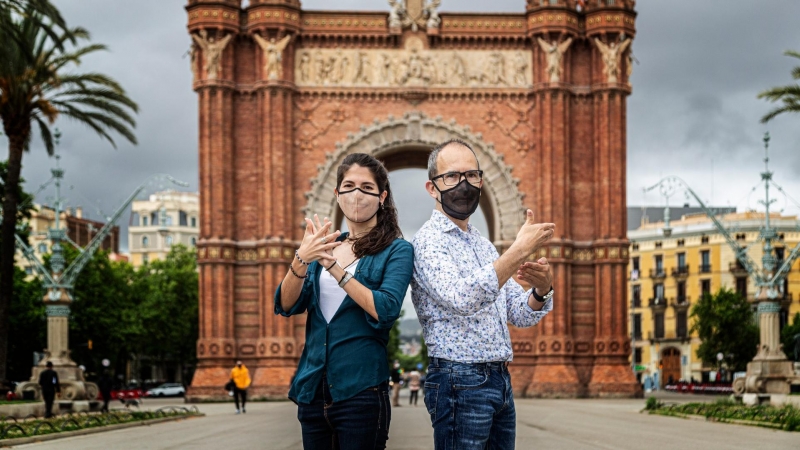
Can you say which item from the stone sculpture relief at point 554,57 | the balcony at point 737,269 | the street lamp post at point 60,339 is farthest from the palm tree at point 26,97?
the balcony at point 737,269

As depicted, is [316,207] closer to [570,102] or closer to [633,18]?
[570,102]

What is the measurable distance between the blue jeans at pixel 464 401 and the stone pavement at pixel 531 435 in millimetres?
10683

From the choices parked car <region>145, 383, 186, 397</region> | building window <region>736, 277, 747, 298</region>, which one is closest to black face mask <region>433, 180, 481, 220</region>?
parked car <region>145, 383, 186, 397</region>

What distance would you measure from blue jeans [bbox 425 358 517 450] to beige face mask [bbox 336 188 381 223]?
0.87 m

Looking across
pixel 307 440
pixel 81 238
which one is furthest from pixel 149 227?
pixel 307 440

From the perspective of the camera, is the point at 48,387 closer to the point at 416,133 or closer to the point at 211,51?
the point at 211,51

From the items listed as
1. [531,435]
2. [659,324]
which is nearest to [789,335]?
[659,324]

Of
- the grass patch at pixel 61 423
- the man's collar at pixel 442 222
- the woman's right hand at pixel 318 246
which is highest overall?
the man's collar at pixel 442 222

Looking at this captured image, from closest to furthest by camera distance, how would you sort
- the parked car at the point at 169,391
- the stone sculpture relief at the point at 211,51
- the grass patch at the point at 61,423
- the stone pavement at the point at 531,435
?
the stone pavement at the point at 531,435 < the grass patch at the point at 61,423 < the stone sculpture relief at the point at 211,51 < the parked car at the point at 169,391

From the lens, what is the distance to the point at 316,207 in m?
42.2

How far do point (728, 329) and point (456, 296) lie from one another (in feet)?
219

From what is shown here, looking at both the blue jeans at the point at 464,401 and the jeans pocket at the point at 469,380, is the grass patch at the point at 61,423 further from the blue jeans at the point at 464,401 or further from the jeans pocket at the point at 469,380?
the jeans pocket at the point at 469,380

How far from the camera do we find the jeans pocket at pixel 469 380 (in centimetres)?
620

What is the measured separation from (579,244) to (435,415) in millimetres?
36621
